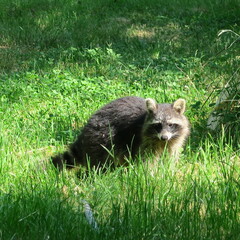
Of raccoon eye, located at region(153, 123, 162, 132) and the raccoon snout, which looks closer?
the raccoon snout

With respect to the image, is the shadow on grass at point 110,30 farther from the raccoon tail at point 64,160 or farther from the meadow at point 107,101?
the raccoon tail at point 64,160

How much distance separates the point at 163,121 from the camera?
6250 mm

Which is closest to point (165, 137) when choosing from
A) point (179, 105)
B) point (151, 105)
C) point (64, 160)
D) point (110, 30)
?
point (151, 105)

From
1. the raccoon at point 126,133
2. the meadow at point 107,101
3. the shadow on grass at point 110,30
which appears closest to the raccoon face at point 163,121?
the raccoon at point 126,133

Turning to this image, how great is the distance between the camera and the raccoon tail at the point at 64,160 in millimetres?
6184

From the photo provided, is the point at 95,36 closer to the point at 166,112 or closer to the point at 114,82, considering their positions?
the point at 114,82

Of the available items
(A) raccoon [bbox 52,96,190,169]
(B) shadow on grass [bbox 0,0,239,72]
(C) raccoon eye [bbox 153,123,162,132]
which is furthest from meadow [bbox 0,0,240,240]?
(C) raccoon eye [bbox 153,123,162,132]

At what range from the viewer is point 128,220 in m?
4.35

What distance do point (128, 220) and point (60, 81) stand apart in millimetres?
4852

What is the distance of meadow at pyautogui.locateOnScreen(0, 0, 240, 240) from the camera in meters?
4.38

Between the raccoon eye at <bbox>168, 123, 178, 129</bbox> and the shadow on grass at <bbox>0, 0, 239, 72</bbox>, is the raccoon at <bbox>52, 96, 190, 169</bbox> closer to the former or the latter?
the raccoon eye at <bbox>168, 123, 178, 129</bbox>

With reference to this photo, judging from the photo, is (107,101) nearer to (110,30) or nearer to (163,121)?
(163,121)

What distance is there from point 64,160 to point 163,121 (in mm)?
1150

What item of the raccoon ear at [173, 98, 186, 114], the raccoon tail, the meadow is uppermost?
the raccoon ear at [173, 98, 186, 114]
